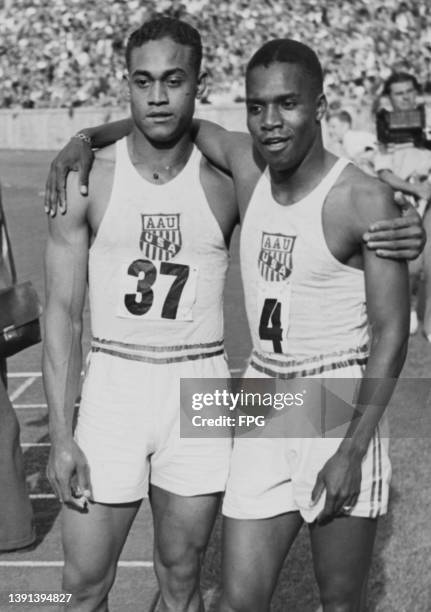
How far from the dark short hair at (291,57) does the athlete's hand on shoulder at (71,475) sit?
1.33m

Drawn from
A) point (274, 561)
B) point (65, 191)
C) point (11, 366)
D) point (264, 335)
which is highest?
point (65, 191)

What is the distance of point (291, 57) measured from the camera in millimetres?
3768

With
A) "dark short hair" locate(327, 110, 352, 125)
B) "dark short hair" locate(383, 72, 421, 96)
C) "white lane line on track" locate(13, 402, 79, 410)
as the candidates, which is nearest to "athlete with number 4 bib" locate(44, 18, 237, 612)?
"white lane line on track" locate(13, 402, 79, 410)

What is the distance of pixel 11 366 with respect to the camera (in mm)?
9328

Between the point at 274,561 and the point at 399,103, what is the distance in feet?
21.7

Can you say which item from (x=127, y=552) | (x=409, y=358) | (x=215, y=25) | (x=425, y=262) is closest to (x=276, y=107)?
(x=425, y=262)

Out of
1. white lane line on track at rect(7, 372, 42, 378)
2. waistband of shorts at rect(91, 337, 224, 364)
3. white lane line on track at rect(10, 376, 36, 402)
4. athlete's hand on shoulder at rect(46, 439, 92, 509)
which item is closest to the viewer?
athlete's hand on shoulder at rect(46, 439, 92, 509)

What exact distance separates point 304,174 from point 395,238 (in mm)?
387

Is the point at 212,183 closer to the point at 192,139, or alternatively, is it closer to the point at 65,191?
the point at 192,139

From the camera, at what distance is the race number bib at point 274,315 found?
12.6 feet

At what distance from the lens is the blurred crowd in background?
67.7 ft

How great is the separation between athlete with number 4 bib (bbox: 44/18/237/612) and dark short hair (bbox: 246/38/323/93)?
0.35 m

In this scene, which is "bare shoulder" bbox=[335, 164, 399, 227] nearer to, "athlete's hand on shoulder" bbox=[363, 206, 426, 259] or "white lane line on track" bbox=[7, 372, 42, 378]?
"athlete's hand on shoulder" bbox=[363, 206, 426, 259]

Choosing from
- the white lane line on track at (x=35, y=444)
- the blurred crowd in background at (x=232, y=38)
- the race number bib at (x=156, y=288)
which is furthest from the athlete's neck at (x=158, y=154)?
the blurred crowd in background at (x=232, y=38)
